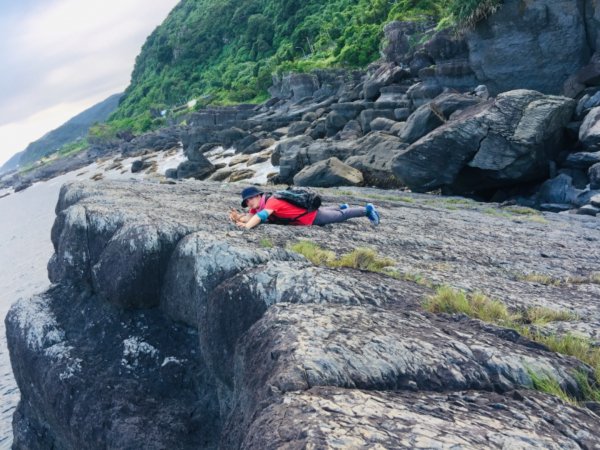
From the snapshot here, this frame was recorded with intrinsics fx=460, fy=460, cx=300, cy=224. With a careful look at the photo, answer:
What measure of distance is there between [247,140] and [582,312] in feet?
161

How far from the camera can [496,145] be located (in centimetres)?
2066

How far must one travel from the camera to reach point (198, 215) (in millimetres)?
10281

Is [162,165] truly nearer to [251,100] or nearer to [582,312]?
[251,100]

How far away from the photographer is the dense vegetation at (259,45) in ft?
292

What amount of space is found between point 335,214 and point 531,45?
25.6m

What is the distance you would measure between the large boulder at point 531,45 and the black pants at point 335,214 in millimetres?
24060

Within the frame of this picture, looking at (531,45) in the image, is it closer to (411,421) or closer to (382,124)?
(382,124)

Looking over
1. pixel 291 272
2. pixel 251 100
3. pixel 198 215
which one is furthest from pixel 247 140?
pixel 251 100

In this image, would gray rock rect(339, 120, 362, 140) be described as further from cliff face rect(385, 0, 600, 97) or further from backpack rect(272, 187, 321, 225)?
backpack rect(272, 187, 321, 225)

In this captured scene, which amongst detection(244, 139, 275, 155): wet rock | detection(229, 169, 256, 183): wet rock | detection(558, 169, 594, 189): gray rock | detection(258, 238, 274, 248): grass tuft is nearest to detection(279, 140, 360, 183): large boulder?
detection(229, 169, 256, 183): wet rock

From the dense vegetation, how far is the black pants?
58625 mm

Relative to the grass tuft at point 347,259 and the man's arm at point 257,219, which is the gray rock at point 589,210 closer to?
the grass tuft at point 347,259

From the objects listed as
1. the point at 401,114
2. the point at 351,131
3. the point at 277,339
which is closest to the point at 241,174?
the point at 351,131

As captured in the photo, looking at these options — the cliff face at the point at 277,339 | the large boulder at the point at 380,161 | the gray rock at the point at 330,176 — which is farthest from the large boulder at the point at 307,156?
the cliff face at the point at 277,339
